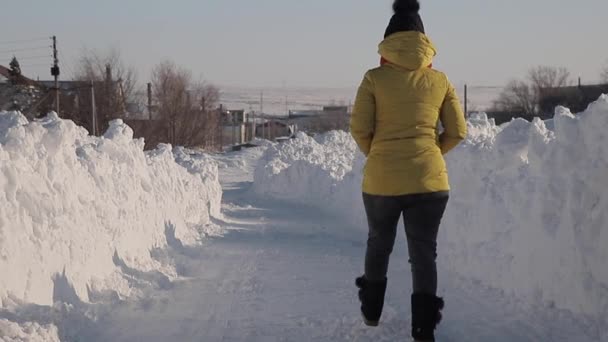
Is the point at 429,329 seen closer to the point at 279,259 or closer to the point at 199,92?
the point at 279,259

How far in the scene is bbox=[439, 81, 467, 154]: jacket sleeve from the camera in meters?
4.76

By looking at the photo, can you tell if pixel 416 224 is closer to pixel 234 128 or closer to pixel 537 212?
pixel 537 212

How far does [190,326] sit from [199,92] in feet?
215

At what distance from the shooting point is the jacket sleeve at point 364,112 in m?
4.62

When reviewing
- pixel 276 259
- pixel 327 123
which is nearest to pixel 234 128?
pixel 327 123

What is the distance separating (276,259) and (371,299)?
4835 millimetres

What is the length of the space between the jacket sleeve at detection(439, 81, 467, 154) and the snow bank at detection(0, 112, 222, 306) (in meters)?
3.22

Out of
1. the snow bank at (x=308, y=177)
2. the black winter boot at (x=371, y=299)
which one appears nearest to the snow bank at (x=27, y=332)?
the black winter boot at (x=371, y=299)

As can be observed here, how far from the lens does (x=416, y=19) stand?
4746 mm

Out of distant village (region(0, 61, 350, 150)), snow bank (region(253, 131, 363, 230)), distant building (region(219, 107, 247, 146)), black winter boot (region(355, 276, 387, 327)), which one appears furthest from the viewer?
distant building (region(219, 107, 247, 146))

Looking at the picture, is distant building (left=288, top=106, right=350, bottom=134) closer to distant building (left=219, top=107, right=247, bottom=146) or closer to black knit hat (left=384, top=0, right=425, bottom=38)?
distant building (left=219, top=107, right=247, bottom=146)

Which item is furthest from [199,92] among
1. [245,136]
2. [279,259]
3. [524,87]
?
[279,259]

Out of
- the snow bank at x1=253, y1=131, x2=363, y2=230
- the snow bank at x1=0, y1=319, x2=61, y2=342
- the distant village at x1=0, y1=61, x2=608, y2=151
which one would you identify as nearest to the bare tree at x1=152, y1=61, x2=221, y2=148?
the distant village at x1=0, y1=61, x2=608, y2=151

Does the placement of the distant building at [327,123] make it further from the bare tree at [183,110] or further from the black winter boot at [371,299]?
the black winter boot at [371,299]
